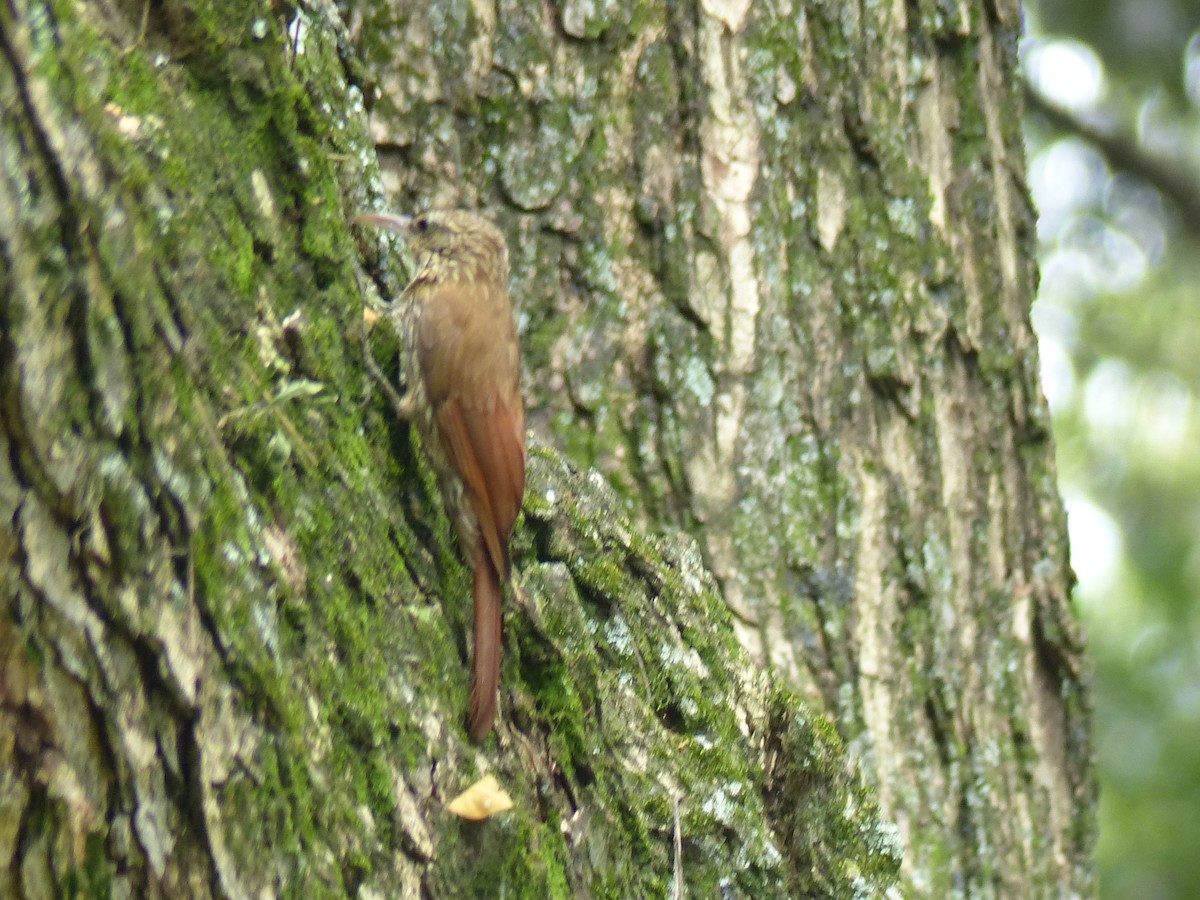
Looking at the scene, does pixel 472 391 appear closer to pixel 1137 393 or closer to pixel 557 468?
pixel 557 468

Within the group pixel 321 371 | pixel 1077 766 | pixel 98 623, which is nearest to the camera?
pixel 98 623

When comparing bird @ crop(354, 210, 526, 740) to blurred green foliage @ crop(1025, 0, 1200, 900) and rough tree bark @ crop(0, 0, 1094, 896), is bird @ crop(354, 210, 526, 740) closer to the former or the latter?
rough tree bark @ crop(0, 0, 1094, 896)

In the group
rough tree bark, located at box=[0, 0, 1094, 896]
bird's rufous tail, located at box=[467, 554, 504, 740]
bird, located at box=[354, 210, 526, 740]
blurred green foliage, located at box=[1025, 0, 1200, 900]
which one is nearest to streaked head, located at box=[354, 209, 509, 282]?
bird, located at box=[354, 210, 526, 740]

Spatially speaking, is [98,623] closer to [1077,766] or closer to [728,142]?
[728,142]

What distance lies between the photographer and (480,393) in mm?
2832

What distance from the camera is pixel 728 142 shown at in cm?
344

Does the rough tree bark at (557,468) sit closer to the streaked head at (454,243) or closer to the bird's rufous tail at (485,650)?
the bird's rufous tail at (485,650)

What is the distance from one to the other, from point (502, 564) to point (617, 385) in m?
1.05

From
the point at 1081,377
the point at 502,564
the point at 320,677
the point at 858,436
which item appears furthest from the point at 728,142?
the point at 1081,377

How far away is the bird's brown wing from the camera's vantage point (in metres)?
2.51

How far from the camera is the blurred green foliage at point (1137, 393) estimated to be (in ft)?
21.4

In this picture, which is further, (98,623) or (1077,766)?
(1077,766)

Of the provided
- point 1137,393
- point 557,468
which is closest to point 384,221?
point 557,468

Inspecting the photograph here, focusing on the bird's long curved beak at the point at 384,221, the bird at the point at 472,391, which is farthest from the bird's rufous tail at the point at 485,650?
the bird's long curved beak at the point at 384,221
